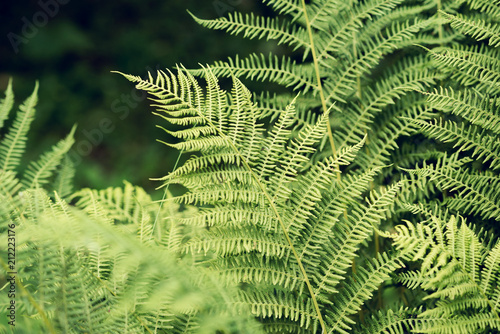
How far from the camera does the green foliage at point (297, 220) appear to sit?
1.84ft

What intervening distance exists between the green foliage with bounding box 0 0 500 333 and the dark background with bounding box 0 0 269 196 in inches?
68.6

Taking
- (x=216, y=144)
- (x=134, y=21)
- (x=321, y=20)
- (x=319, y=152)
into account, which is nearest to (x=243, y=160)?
(x=216, y=144)

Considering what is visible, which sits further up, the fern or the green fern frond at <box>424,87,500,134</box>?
the green fern frond at <box>424,87,500,134</box>

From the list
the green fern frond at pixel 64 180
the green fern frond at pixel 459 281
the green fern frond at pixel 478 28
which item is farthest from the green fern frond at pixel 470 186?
the green fern frond at pixel 64 180

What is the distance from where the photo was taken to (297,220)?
71 centimetres

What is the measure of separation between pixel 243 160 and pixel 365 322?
0.36 metres

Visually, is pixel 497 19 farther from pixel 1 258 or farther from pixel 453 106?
pixel 1 258

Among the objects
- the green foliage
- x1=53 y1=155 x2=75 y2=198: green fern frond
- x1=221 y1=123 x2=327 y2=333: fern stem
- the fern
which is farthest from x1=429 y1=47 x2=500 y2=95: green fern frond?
x1=53 y1=155 x2=75 y2=198: green fern frond

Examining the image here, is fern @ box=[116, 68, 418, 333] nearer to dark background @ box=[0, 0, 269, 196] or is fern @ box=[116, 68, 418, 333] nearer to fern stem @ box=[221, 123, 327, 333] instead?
fern stem @ box=[221, 123, 327, 333]

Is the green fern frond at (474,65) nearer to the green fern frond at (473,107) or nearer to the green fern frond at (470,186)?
the green fern frond at (473,107)

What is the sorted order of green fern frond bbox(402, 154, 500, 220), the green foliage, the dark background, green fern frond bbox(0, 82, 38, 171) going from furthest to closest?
the dark background
green fern frond bbox(0, 82, 38, 171)
green fern frond bbox(402, 154, 500, 220)
the green foliage

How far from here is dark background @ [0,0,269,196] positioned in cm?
269

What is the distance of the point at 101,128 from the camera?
270cm

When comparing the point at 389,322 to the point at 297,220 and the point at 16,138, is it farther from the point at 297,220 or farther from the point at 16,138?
the point at 16,138
